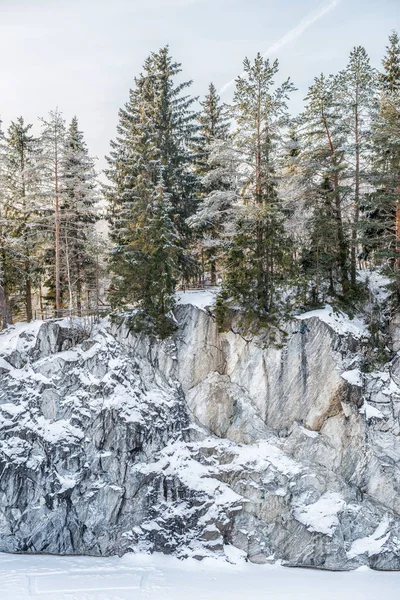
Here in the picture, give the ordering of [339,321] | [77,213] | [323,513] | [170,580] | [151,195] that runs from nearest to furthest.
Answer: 1. [170,580]
2. [323,513]
3. [339,321]
4. [151,195]
5. [77,213]

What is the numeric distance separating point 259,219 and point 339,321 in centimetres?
519

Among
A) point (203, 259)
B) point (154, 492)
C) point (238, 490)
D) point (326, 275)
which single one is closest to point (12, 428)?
point (154, 492)

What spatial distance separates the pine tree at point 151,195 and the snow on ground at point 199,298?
4.15 feet

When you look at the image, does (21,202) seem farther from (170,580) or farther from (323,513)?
(323,513)

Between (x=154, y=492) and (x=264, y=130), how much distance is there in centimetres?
1497

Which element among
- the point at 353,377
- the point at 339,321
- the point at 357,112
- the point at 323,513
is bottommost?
the point at 323,513

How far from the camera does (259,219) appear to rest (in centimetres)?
1451

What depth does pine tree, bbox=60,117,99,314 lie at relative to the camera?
18.8 m

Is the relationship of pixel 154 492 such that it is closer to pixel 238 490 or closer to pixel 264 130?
pixel 238 490

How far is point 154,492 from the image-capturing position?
13.7m

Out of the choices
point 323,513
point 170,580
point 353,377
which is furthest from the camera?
point 353,377

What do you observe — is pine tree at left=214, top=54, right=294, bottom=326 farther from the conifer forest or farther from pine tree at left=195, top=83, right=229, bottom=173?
pine tree at left=195, top=83, right=229, bottom=173

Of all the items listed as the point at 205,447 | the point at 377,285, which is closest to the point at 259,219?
the point at 377,285

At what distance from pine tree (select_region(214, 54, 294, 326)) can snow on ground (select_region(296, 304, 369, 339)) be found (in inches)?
63.5
